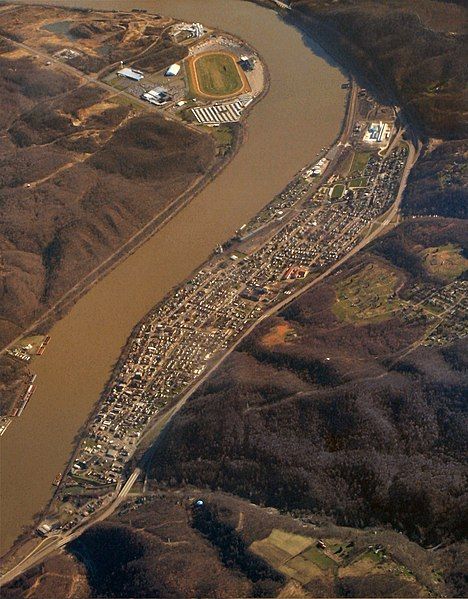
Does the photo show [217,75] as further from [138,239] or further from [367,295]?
[367,295]

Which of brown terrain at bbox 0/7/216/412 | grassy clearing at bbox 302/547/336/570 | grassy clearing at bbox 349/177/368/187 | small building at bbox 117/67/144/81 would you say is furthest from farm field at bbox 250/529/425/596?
small building at bbox 117/67/144/81

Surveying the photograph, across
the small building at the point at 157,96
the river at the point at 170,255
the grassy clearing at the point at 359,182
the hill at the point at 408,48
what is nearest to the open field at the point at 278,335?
the river at the point at 170,255

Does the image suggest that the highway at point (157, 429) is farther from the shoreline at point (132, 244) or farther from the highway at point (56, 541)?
the shoreline at point (132, 244)

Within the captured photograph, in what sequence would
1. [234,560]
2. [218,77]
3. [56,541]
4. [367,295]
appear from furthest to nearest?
[218,77]
[367,295]
[56,541]
[234,560]

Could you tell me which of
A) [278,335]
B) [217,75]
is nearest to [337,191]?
[278,335]

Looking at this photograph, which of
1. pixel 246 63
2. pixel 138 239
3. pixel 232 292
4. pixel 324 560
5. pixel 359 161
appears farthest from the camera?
pixel 246 63

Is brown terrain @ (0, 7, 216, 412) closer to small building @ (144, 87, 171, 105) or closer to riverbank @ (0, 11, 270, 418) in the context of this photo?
riverbank @ (0, 11, 270, 418)
